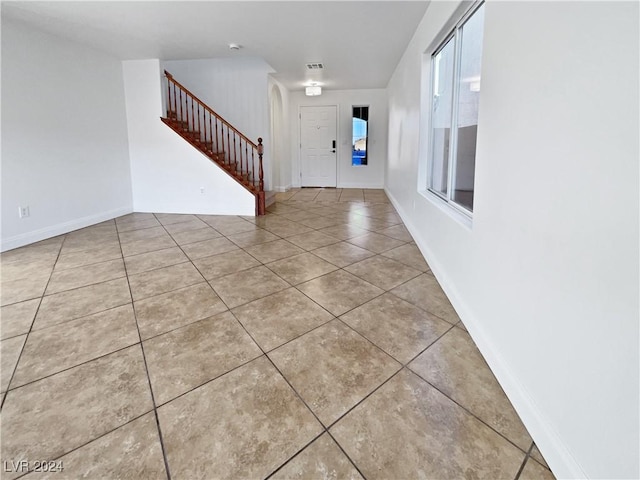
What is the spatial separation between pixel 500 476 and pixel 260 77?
7073 mm

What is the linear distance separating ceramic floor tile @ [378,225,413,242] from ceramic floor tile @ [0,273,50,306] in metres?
3.53

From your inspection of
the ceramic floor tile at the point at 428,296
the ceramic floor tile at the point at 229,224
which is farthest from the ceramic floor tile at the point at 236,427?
the ceramic floor tile at the point at 229,224

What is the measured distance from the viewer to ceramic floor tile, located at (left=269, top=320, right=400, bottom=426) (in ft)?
4.79

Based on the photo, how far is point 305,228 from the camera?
15.1 feet

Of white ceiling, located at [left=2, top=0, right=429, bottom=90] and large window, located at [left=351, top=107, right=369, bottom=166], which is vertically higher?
white ceiling, located at [left=2, top=0, right=429, bottom=90]

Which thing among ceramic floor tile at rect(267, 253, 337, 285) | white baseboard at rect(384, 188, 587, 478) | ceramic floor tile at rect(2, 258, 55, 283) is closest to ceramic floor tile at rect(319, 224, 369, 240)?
ceramic floor tile at rect(267, 253, 337, 285)

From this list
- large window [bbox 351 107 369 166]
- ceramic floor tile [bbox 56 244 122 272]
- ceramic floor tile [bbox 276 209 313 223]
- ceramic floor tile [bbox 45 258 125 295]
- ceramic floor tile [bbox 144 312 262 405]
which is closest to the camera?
ceramic floor tile [bbox 144 312 262 405]

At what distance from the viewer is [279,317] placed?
2178mm

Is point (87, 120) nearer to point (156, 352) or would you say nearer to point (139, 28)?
point (139, 28)

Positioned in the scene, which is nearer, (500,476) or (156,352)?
(500,476)

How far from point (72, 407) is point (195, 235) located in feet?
9.84

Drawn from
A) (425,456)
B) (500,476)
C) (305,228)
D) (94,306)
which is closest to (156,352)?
(94,306)

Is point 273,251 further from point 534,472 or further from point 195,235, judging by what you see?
point 534,472

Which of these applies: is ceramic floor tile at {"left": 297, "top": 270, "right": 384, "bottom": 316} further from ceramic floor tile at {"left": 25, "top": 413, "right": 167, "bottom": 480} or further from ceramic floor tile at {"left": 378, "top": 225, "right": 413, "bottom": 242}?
ceramic floor tile at {"left": 378, "top": 225, "right": 413, "bottom": 242}
